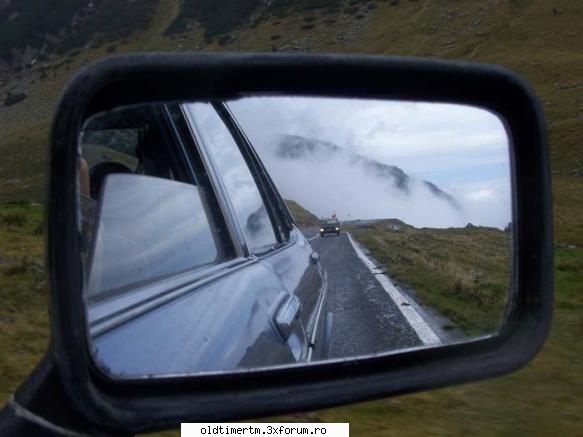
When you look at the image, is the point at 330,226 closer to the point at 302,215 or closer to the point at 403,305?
the point at 302,215

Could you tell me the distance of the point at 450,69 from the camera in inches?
95.1

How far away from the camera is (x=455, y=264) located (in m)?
2.81

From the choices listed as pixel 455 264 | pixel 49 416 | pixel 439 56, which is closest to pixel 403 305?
pixel 455 264

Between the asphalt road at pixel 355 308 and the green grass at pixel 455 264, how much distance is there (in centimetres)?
8

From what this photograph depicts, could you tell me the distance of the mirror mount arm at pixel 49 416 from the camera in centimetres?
154

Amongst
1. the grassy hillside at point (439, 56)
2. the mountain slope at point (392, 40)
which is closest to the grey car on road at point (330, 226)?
the grassy hillside at point (439, 56)

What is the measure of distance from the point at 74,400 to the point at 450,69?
4.68 ft

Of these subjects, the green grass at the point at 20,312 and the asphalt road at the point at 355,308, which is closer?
the asphalt road at the point at 355,308

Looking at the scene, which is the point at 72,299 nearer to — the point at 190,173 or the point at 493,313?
the point at 190,173

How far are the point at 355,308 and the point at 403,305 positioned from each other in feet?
1.84

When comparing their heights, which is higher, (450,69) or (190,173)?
(450,69)

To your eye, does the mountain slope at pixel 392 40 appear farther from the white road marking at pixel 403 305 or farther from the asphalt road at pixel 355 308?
the asphalt road at pixel 355 308

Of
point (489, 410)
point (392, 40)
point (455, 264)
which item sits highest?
point (392, 40)

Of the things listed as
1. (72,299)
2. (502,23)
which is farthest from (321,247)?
(502,23)
